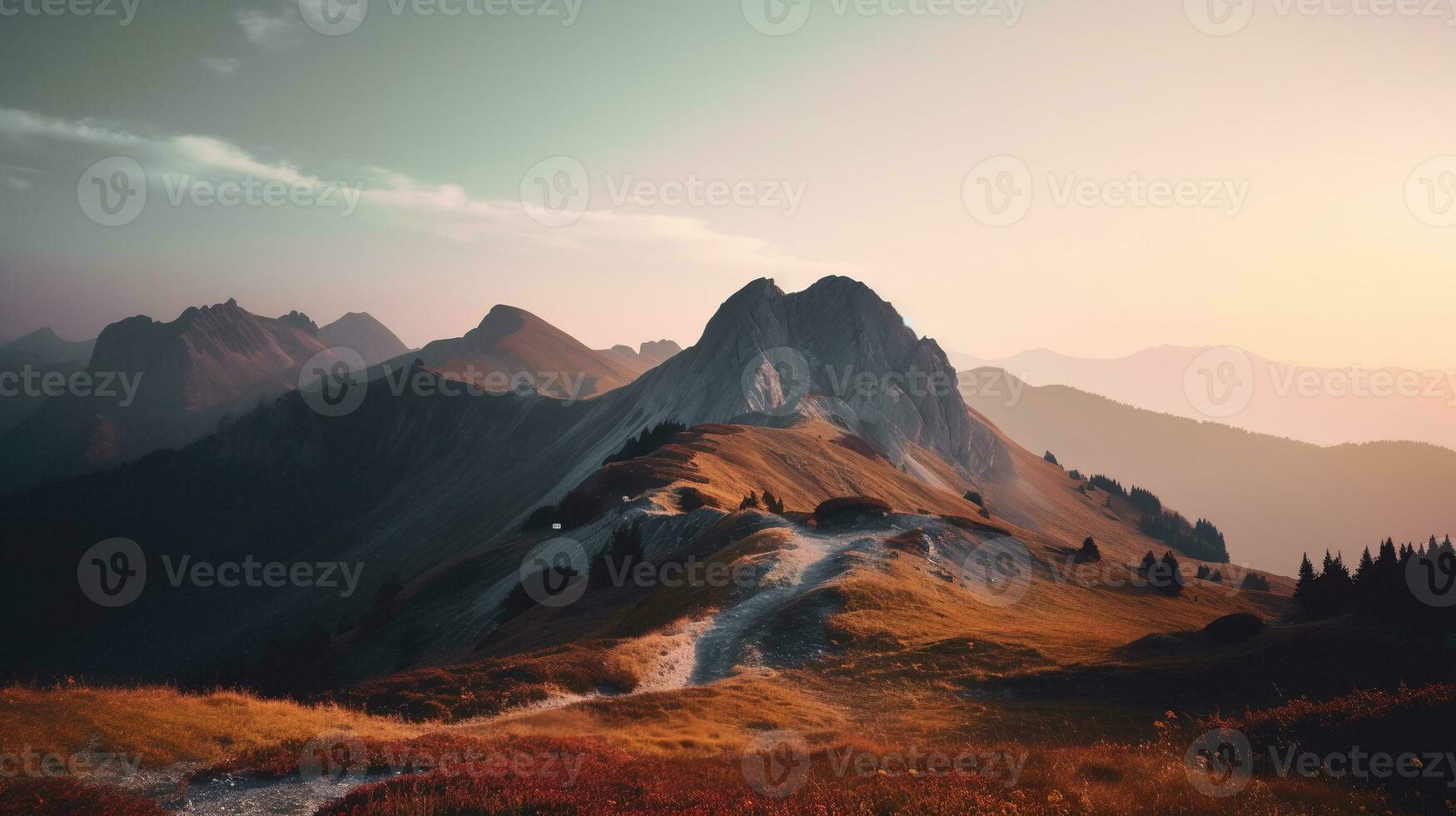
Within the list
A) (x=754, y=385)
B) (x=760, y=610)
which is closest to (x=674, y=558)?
(x=760, y=610)

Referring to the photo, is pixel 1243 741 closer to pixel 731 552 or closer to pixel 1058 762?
pixel 1058 762

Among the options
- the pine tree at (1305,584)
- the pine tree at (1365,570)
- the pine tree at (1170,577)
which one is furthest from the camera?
the pine tree at (1170,577)

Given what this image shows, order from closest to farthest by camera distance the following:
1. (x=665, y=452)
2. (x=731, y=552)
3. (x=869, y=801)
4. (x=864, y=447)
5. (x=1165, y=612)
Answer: (x=869, y=801), (x=731, y=552), (x=1165, y=612), (x=665, y=452), (x=864, y=447)

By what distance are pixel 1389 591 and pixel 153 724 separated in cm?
6893

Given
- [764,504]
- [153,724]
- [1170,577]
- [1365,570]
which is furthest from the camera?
[1170,577]

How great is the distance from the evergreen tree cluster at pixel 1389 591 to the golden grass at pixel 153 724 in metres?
41.5

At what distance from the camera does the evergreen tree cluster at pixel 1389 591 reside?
108 ft

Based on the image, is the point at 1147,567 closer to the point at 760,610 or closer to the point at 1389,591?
the point at 1389,591

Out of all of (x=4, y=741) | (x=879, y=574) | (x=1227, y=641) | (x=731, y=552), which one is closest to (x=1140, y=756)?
(x=4, y=741)

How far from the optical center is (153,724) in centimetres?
1744

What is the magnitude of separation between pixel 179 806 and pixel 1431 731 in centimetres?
2488

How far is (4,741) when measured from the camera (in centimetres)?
1509

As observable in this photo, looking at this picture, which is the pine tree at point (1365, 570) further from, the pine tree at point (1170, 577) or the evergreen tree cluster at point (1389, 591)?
the pine tree at point (1170, 577)

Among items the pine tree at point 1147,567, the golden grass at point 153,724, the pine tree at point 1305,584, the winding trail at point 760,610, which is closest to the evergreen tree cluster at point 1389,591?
the pine tree at point 1305,584
